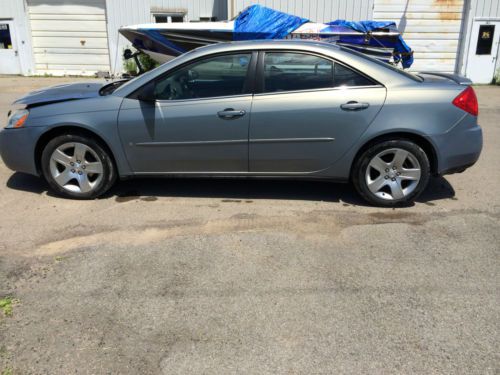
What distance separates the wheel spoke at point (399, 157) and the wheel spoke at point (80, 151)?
3088 mm

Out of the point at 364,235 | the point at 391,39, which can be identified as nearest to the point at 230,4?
the point at 391,39

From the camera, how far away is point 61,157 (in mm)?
4895

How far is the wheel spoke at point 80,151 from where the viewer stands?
15.9 ft

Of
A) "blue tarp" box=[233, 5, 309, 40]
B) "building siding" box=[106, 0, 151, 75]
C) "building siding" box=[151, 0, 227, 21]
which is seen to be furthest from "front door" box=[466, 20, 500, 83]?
"building siding" box=[106, 0, 151, 75]

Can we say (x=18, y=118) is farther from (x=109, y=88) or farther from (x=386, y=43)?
(x=386, y=43)

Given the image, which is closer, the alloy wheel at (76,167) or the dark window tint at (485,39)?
the alloy wheel at (76,167)

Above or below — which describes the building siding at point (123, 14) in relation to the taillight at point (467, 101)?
above

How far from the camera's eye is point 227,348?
9.02ft

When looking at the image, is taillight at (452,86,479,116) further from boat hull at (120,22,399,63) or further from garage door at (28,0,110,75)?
garage door at (28,0,110,75)

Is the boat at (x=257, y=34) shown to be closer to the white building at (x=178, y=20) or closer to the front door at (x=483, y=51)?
the white building at (x=178, y=20)

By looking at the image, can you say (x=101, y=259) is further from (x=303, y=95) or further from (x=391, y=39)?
(x=391, y=39)

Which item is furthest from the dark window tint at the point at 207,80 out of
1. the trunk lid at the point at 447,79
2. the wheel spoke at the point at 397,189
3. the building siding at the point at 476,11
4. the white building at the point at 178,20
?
the building siding at the point at 476,11

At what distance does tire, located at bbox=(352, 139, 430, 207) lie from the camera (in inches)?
184

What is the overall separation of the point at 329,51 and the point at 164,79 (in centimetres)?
162
